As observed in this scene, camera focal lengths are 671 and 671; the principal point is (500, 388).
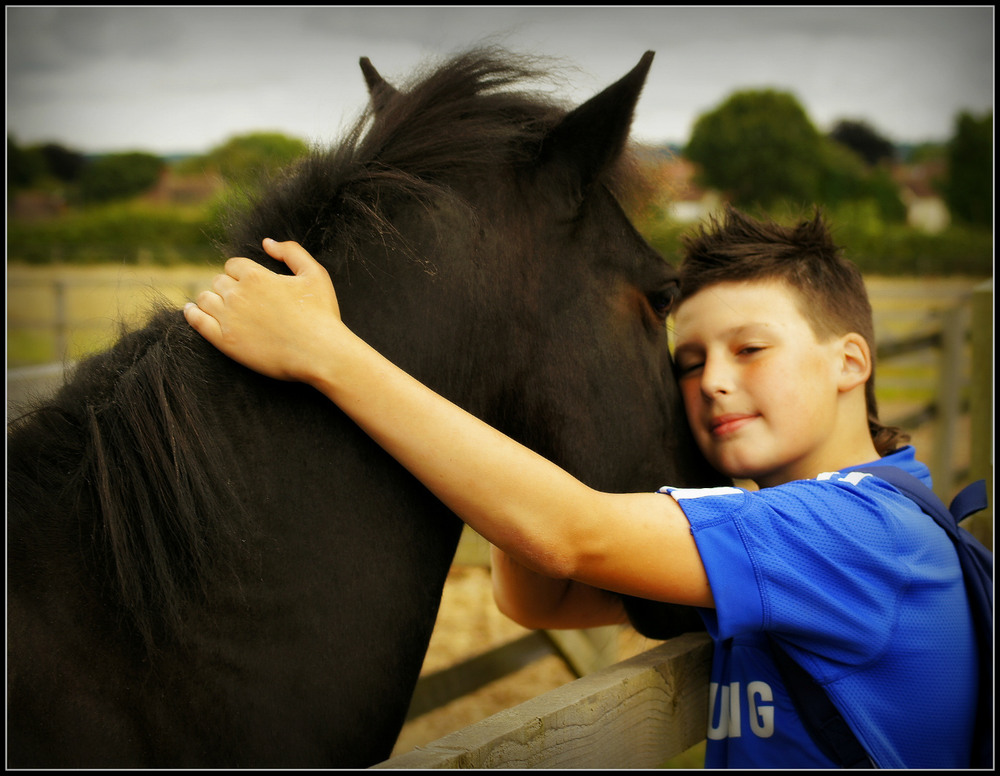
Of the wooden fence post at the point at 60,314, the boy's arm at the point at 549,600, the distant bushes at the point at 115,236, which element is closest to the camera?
the boy's arm at the point at 549,600

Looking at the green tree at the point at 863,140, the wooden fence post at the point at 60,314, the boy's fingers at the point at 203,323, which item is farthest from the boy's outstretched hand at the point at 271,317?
the green tree at the point at 863,140

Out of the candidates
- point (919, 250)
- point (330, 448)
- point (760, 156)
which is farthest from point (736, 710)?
point (760, 156)

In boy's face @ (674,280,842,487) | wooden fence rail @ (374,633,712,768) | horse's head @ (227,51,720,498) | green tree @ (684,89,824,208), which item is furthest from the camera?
green tree @ (684,89,824,208)

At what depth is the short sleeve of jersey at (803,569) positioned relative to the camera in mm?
1227

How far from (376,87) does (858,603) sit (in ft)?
5.35

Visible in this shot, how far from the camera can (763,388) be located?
5.25 ft

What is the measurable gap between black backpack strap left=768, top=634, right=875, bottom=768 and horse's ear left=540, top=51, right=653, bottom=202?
1.07m

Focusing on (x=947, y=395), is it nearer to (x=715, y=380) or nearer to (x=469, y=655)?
(x=469, y=655)

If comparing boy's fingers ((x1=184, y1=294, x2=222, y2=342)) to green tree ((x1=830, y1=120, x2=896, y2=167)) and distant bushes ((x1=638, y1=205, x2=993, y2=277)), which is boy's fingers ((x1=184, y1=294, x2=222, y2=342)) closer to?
distant bushes ((x1=638, y1=205, x2=993, y2=277))

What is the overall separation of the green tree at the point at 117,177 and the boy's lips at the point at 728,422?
92.1ft

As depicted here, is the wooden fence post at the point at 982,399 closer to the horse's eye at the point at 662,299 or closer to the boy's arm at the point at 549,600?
the boy's arm at the point at 549,600

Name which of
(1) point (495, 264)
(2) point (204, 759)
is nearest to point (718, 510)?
(1) point (495, 264)

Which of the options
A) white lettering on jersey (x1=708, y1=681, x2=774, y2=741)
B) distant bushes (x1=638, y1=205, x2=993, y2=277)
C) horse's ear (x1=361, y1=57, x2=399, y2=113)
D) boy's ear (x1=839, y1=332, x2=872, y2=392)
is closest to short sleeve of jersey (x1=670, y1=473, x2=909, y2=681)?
white lettering on jersey (x1=708, y1=681, x2=774, y2=741)

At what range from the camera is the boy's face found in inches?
63.1
